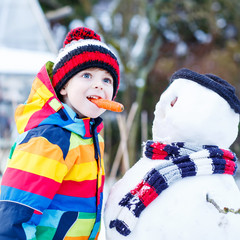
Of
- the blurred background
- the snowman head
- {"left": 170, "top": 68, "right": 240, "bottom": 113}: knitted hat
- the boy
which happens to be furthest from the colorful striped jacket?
the blurred background

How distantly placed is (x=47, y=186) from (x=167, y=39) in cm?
745

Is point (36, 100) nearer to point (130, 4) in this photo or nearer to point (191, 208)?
point (191, 208)

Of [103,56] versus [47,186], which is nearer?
[47,186]

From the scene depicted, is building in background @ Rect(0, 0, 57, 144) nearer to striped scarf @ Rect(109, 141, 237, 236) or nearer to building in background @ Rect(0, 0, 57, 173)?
building in background @ Rect(0, 0, 57, 173)

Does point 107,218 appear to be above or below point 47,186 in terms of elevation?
below

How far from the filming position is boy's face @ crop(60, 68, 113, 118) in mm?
1282

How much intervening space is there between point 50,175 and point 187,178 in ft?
1.53

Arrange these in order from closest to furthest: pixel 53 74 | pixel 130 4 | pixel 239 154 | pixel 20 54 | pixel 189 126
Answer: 1. pixel 189 126
2. pixel 53 74
3. pixel 239 154
4. pixel 20 54
5. pixel 130 4

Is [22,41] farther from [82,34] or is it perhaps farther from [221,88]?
[221,88]

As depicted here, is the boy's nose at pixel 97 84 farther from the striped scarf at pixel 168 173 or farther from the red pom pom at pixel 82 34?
the striped scarf at pixel 168 173

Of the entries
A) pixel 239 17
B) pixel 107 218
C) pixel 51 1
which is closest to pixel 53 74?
pixel 107 218

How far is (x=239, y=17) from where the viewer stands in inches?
292

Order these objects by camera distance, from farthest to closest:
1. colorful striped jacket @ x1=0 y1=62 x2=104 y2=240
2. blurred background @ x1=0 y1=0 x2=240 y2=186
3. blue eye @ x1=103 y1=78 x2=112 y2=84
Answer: blurred background @ x1=0 y1=0 x2=240 y2=186, blue eye @ x1=103 y1=78 x2=112 y2=84, colorful striped jacket @ x1=0 y1=62 x2=104 y2=240

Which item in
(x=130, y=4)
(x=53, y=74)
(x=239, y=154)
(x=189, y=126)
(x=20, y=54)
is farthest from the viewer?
(x=130, y=4)
